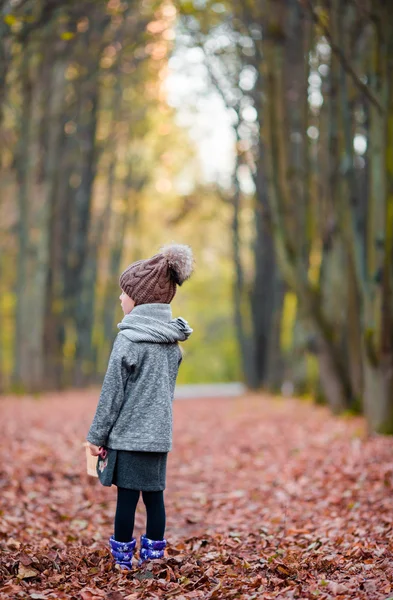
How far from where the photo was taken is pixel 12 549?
4750 mm

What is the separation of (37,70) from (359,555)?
48.1ft

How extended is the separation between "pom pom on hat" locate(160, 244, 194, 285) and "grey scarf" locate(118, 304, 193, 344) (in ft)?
0.65

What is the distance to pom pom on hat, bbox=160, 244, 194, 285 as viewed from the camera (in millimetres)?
4434

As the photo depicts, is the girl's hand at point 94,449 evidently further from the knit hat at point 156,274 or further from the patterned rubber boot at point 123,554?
the knit hat at point 156,274

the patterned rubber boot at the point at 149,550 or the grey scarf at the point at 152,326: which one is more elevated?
the grey scarf at the point at 152,326

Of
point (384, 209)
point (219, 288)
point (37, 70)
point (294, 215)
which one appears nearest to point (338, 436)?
point (384, 209)

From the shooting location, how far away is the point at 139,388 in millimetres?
4332

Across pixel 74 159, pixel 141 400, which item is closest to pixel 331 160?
pixel 141 400

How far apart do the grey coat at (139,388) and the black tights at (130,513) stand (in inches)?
12.0

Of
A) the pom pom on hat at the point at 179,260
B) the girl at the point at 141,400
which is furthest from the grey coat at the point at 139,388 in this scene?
the pom pom on hat at the point at 179,260

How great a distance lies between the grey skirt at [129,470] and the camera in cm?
429

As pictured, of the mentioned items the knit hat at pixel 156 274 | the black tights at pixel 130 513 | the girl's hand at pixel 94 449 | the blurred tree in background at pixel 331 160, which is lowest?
the black tights at pixel 130 513

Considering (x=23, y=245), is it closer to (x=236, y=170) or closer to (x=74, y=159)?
(x=74, y=159)

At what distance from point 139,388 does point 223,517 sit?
8.05ft
